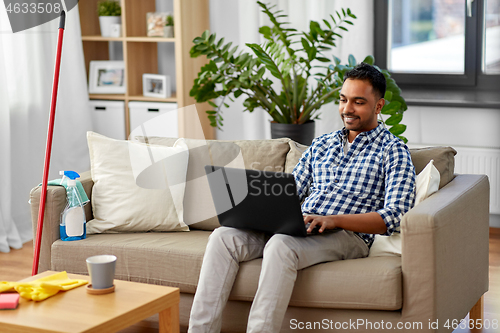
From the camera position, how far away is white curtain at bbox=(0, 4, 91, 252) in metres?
3.57

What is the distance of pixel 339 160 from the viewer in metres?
2.29

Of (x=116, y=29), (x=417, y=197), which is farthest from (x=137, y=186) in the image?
(x=116, y=29)

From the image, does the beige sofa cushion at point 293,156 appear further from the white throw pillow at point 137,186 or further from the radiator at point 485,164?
the radiator at point 485,164

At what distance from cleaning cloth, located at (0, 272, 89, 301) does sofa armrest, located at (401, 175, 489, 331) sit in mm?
969

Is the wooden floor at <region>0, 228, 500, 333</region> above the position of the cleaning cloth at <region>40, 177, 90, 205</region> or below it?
below

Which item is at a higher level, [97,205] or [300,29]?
[300,29]

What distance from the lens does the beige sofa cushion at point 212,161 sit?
256 centimetres

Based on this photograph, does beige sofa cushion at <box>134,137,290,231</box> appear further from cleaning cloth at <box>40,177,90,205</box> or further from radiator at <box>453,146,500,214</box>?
radiator at <box>453,146,500,214</box>

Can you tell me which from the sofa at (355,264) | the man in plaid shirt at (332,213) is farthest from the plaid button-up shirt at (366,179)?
the sofa at (355,264)

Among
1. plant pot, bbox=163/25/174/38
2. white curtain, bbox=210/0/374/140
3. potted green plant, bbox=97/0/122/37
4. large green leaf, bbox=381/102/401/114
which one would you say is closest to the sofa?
large green leaf, bbox=381/102/401/114

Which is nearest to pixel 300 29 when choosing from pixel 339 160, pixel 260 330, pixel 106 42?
pixel 106 42

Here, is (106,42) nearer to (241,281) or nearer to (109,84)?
(109,84)

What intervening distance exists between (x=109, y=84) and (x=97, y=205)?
188 centimetres

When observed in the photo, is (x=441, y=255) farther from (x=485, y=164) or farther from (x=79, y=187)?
(x=485, y=164)
